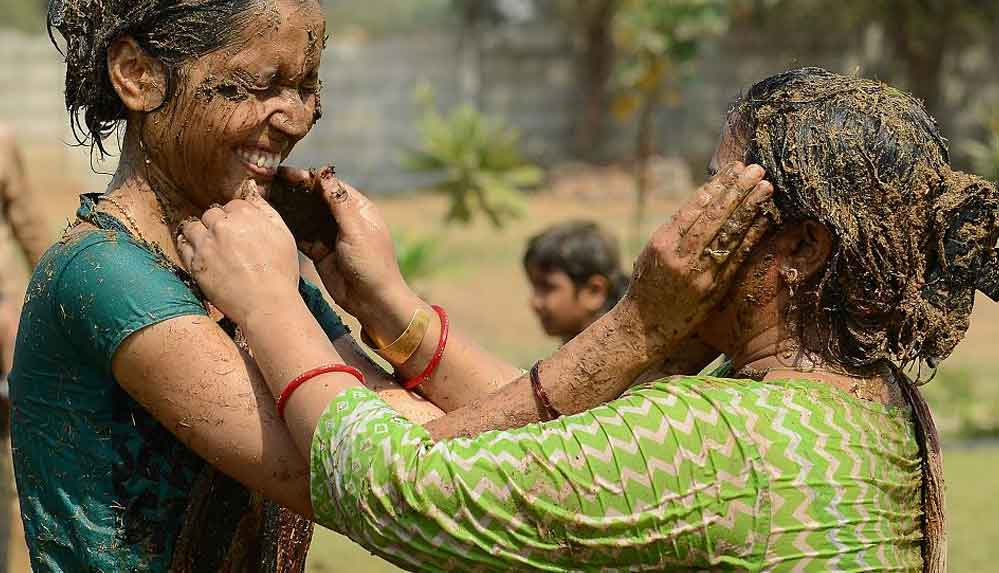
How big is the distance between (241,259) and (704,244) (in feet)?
2.64

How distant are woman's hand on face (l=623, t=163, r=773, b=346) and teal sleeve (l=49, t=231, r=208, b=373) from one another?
799mm

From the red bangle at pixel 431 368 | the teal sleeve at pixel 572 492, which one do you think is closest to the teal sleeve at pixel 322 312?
the red bangle at pixel 431 368

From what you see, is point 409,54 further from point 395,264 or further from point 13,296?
point 395,264

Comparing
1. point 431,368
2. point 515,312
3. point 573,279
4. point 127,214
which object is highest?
point 127,214

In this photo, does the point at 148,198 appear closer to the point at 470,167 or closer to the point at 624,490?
the point at 624,490

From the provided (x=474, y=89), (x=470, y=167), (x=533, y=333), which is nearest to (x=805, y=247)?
(x=533, y=333)

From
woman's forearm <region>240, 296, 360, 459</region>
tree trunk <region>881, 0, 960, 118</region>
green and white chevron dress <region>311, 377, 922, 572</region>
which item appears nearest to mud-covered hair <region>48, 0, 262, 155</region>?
woman's forearm <region>240, 296, 360, 459</region>

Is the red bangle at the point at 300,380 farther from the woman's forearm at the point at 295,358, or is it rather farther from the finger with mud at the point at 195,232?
the finger with mud at the point at 195,232

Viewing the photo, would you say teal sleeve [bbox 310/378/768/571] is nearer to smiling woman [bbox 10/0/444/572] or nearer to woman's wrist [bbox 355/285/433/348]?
smiling woman [bbox 10/0/444/572]

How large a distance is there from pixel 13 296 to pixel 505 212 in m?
8.13

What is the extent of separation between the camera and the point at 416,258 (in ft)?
31.6

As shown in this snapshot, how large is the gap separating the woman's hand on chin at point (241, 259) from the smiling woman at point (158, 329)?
52 millimetres

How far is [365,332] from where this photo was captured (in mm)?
3090

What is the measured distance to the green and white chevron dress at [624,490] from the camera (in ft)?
7.18
